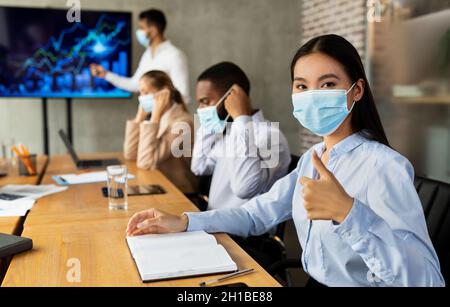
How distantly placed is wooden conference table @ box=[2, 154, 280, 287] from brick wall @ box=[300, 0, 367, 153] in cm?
268

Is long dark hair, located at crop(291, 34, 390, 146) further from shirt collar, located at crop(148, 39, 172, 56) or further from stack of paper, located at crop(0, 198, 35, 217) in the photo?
shirt collar, located at crop(148, 39, 172, 56)

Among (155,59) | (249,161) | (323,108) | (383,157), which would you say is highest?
(155,59)

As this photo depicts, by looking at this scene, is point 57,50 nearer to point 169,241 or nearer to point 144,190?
point 144,190

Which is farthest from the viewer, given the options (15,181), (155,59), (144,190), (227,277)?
(155,59)

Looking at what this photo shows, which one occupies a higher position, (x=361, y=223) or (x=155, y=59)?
(x=155, y=59)

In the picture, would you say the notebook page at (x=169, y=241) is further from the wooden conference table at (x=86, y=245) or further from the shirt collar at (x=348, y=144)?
the shirt collar at (x=348, y=144)

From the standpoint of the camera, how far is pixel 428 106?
339 cm

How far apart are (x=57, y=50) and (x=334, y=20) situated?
247 cm

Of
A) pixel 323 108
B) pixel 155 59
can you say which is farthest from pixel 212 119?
pixel 155 59

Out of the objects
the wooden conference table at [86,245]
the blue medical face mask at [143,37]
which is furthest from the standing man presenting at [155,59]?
the wooden conference table at [86,245]

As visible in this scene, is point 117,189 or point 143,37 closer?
point 117,189

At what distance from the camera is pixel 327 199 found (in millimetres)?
913
